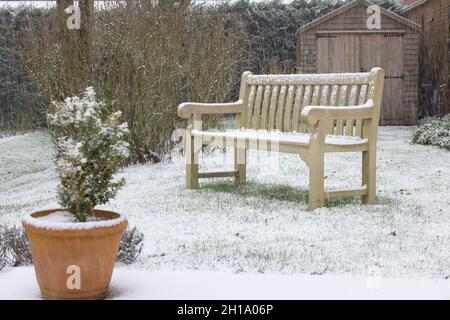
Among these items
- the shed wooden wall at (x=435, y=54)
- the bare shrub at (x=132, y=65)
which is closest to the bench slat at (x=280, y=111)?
the bare shrub at (x=132, y=65)

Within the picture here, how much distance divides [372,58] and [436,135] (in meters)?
5.28

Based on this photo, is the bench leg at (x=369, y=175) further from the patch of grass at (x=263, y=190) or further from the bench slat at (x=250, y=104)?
the bench slat at (x=250, y=104)

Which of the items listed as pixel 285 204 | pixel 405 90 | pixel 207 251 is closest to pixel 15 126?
pixel 405 90

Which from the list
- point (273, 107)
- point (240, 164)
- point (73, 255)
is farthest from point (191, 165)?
point (73, 255)

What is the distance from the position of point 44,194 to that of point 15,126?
31.8 ft

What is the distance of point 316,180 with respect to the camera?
17.5 feet

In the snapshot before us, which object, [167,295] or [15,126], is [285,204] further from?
[15,126]

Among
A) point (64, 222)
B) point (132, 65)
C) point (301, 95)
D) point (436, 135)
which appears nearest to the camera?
point (64, 222)

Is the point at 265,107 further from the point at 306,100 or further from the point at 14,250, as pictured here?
the point at 14,250

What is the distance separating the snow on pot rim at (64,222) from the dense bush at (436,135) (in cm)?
808

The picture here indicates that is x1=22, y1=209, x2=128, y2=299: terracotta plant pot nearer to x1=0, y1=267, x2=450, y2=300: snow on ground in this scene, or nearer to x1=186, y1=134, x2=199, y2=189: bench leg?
x1=0, y1=267, x2=450, y2=300: snow on ground

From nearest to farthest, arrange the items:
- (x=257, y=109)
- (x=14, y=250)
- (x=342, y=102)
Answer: (x=14, y=250) < (x=342, y=102) < (x=257, y=109)

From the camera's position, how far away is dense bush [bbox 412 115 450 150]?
35.1 feet

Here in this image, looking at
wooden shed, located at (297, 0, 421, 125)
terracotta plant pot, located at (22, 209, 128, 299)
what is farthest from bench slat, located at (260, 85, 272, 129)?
wooden shed, located at (297, 0, 421, 125)
